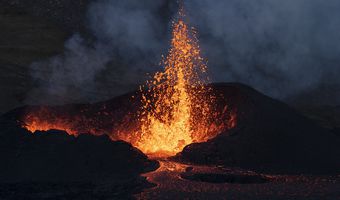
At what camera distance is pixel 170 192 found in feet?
41.6

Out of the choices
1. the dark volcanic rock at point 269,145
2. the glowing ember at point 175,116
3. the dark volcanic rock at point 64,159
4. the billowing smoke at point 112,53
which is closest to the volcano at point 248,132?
the dark volcanic rock at point 269,145

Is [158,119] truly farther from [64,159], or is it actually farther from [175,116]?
[64,159]

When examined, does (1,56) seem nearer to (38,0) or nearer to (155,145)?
(38,0)

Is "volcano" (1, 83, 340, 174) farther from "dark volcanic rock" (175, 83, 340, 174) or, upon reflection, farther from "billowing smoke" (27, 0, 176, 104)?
"billowing smoke" (27, 0, 176, 104)

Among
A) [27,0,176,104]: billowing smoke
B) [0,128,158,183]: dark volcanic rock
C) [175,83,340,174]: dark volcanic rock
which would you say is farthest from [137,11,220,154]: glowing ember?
[27,0,176,104]: billowing smoke

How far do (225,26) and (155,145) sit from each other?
13.7 metres

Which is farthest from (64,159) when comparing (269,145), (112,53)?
(112,53)

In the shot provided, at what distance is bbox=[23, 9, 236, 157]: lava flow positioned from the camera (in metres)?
19.7

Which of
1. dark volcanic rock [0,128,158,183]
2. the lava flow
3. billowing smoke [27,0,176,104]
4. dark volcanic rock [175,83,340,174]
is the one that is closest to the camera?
dark volcanic rock [0,128,158,183]

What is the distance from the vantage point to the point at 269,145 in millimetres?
17266

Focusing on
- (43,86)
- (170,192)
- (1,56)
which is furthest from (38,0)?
(170,192)

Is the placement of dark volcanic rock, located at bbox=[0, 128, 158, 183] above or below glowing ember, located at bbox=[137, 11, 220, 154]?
below

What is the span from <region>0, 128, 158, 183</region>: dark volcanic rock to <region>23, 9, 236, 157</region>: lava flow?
9.25 ft

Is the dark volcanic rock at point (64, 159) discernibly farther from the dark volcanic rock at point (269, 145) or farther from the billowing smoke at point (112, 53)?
the billowing smoke at point (112, 53)
